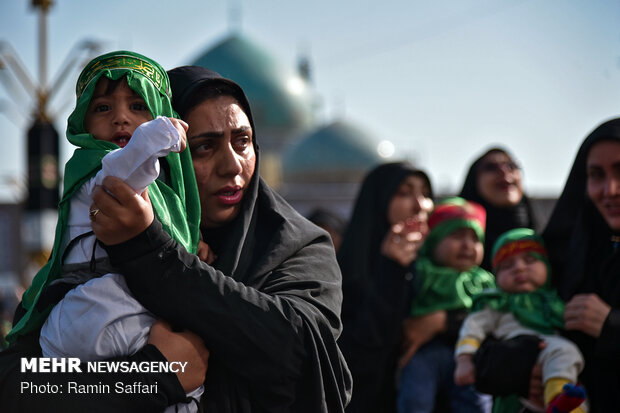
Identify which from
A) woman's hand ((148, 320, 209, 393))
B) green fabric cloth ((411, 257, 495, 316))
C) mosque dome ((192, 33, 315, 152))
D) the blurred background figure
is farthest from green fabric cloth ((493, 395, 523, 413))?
mosque dome ((192, 33, 315, 152))

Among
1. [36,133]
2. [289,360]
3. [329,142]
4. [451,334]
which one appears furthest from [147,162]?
[329,142]

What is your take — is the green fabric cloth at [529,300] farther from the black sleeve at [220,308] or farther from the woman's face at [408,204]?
the black sleeve at [220,308]

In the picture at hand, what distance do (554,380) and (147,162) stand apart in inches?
64.4

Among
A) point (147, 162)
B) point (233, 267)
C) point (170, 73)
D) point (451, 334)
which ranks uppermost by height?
point (170, 73)

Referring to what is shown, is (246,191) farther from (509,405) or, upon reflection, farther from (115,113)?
(509,405)

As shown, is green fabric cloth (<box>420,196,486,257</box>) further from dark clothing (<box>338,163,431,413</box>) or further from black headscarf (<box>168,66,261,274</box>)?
black headscarf (<box>168,66,261,274</box>)

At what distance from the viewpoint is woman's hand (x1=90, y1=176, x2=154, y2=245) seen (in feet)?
4.95

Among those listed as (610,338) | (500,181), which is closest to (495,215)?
(500,181)

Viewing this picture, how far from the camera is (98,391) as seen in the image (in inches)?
61.5

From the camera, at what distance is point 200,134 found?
1.88 metres

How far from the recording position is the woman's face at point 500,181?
14.1 ft

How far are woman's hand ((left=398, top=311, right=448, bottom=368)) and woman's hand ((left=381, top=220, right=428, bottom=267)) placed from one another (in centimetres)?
26

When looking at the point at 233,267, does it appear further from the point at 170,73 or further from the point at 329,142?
the point at 329,142

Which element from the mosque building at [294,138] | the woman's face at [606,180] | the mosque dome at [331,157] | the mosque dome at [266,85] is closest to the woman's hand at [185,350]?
the woman's face at [606,180]
